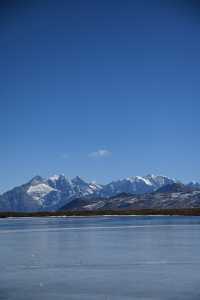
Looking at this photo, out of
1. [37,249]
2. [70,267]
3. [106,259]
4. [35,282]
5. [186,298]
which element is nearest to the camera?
A: [186,298]

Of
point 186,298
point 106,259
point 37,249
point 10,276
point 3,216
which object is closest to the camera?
point 186,298

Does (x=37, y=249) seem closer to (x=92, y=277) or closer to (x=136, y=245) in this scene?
(x=136, y=245)

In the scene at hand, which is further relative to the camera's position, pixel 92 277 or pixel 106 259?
pixel 106 259

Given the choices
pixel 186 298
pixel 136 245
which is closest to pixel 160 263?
pixel 186 298

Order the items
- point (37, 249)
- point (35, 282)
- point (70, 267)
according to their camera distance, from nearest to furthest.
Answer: point (35, 282)
point (70, 267)
point (37, 249)

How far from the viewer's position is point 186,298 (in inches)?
578

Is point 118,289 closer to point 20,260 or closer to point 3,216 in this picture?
point 20,260

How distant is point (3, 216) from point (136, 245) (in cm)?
15429

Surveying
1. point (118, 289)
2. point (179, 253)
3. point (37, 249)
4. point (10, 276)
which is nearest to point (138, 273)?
point (118, 289)

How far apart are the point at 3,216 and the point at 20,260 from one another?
526ft

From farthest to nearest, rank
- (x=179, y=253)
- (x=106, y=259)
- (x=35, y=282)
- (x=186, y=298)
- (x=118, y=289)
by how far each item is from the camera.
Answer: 1. (x=179, y=253)
2. (x=106, y=259)
3. (x=35, y=282)
4. (x=118, y=289)
5. (x=186, y=298)

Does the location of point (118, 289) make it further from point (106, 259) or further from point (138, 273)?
point (106, 259)

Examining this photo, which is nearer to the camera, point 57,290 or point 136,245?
point 57,290

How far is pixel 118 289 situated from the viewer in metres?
16.4
